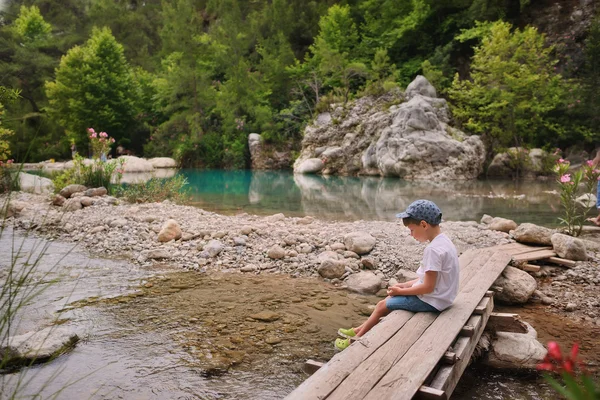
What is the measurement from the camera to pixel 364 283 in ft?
17.1

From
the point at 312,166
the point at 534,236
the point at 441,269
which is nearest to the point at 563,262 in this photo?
the point at 534,236

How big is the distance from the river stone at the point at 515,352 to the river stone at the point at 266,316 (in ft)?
6.47

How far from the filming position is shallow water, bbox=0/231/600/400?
3125 millimetres

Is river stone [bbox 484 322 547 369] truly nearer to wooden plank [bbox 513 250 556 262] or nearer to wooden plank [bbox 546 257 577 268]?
wooden plank [bbox 513 250 556 262]

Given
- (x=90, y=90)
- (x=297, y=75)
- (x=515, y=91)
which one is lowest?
(x=515, y=91)

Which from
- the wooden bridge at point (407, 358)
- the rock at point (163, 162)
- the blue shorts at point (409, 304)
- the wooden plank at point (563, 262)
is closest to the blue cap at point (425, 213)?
the blue shorts at point (409, 304)

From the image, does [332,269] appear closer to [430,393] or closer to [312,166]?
[430,393]

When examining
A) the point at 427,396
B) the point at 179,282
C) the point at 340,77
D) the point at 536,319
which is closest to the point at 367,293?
the point at 536,319

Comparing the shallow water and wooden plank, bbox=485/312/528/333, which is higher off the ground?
wooden plank, bbox=485/312/528/333

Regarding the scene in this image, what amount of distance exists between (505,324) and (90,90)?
95.4 ft

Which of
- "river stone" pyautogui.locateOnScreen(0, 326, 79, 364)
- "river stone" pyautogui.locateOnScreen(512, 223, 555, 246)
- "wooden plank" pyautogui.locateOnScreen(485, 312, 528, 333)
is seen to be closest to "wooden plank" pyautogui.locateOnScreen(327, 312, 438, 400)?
"wooden plank" pyautogui.locateOnScreen(485, 312, 528, 333)

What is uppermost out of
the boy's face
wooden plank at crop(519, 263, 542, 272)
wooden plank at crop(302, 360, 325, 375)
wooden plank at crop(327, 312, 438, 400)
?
the boy's face

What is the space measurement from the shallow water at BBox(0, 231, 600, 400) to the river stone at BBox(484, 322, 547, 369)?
103 mm

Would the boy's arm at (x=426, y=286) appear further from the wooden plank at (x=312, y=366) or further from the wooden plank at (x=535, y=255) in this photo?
the wooden plank at (x=535, y=255)
